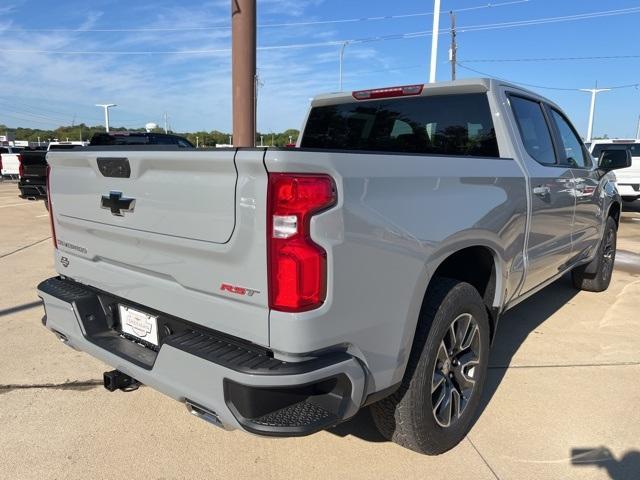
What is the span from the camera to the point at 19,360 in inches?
150

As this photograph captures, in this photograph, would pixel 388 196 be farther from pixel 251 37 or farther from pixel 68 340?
pixel 251 37

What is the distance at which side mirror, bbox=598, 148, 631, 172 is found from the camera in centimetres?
502

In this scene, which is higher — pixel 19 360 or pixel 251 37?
pixel 251 37

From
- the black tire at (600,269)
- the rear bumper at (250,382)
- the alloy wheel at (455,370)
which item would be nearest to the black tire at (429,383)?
the alloy wheel at (455,370)

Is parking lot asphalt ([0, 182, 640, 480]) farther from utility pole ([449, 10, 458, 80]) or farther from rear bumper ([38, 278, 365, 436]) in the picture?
utility pole ([449, 10, 458, 80])

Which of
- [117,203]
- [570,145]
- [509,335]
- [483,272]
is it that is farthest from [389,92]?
[509,335]

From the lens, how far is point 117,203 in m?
2.45

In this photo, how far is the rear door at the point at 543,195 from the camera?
3.45 metres

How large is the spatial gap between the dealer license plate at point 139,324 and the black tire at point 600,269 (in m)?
4.83

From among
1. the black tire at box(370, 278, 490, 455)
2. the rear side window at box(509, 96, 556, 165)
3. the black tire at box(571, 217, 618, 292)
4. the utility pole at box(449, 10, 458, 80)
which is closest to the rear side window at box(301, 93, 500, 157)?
Answer: the rear side window at box(509, 96, 556, 165)

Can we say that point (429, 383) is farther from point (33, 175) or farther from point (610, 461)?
point (33, 175)

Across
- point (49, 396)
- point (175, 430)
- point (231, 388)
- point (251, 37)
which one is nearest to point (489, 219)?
point (231, 388)

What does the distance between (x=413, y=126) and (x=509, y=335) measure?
209cm

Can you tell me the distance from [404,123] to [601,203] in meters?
2.63
